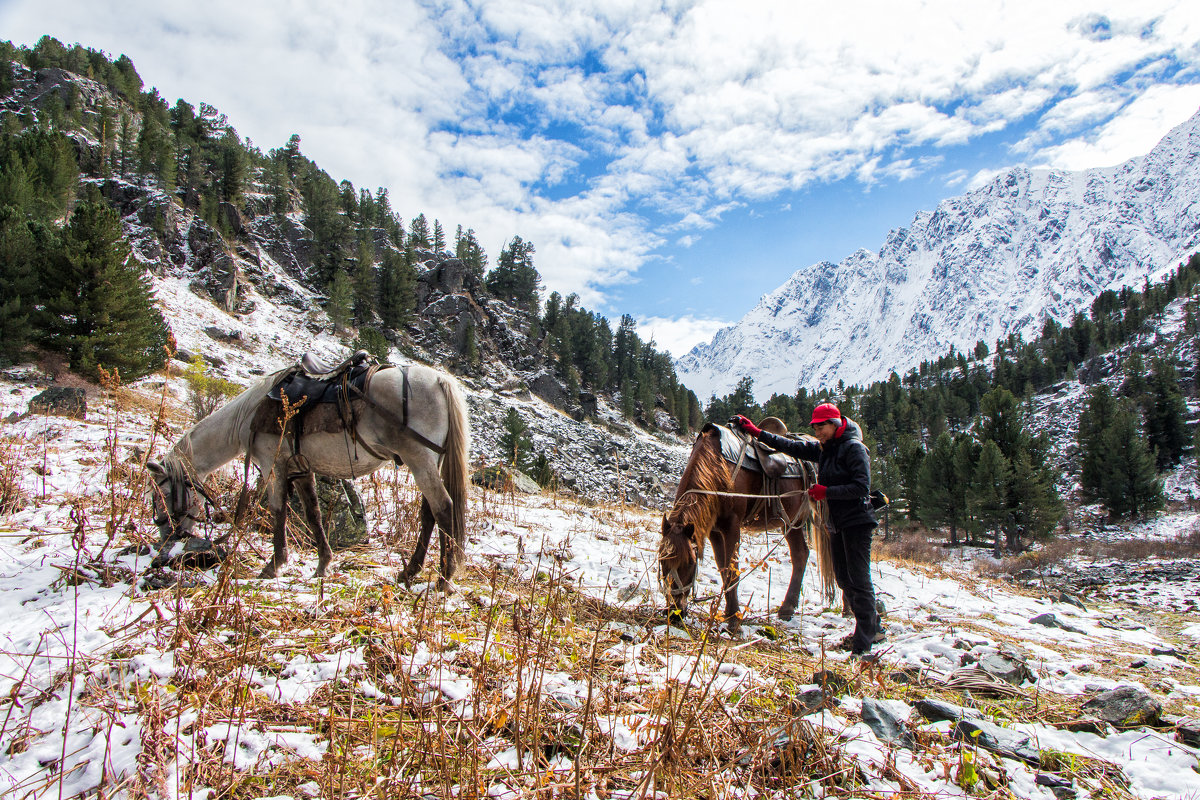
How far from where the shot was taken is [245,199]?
57875 mm

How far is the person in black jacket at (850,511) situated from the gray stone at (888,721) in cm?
172

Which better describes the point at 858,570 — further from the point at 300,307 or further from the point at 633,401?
the point at 633,401

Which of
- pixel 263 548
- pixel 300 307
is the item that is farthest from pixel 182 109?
pixel 263 548

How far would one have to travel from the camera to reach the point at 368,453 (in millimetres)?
4586

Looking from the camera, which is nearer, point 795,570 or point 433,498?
point 433,498

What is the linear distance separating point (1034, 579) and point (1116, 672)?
22.8m

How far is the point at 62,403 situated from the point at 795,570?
49.1 ft

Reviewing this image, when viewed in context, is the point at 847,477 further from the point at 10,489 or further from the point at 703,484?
the point at 10,489

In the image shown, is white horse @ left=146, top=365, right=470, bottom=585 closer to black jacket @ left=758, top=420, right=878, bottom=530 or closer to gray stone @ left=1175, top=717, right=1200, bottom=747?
black jacket @ left=758, top=420, right=878, bottom=530

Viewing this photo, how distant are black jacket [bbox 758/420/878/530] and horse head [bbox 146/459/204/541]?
5192 millimetres

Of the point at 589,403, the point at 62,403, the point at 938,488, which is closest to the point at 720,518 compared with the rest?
the point at 62,403

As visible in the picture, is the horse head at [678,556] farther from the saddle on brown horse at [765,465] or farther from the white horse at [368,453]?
the white horse at [368,453]

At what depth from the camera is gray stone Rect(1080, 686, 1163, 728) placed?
2.62 meters

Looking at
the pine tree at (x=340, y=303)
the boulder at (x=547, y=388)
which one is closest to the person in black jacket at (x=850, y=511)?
the pine tree at (x=340, y=303)
